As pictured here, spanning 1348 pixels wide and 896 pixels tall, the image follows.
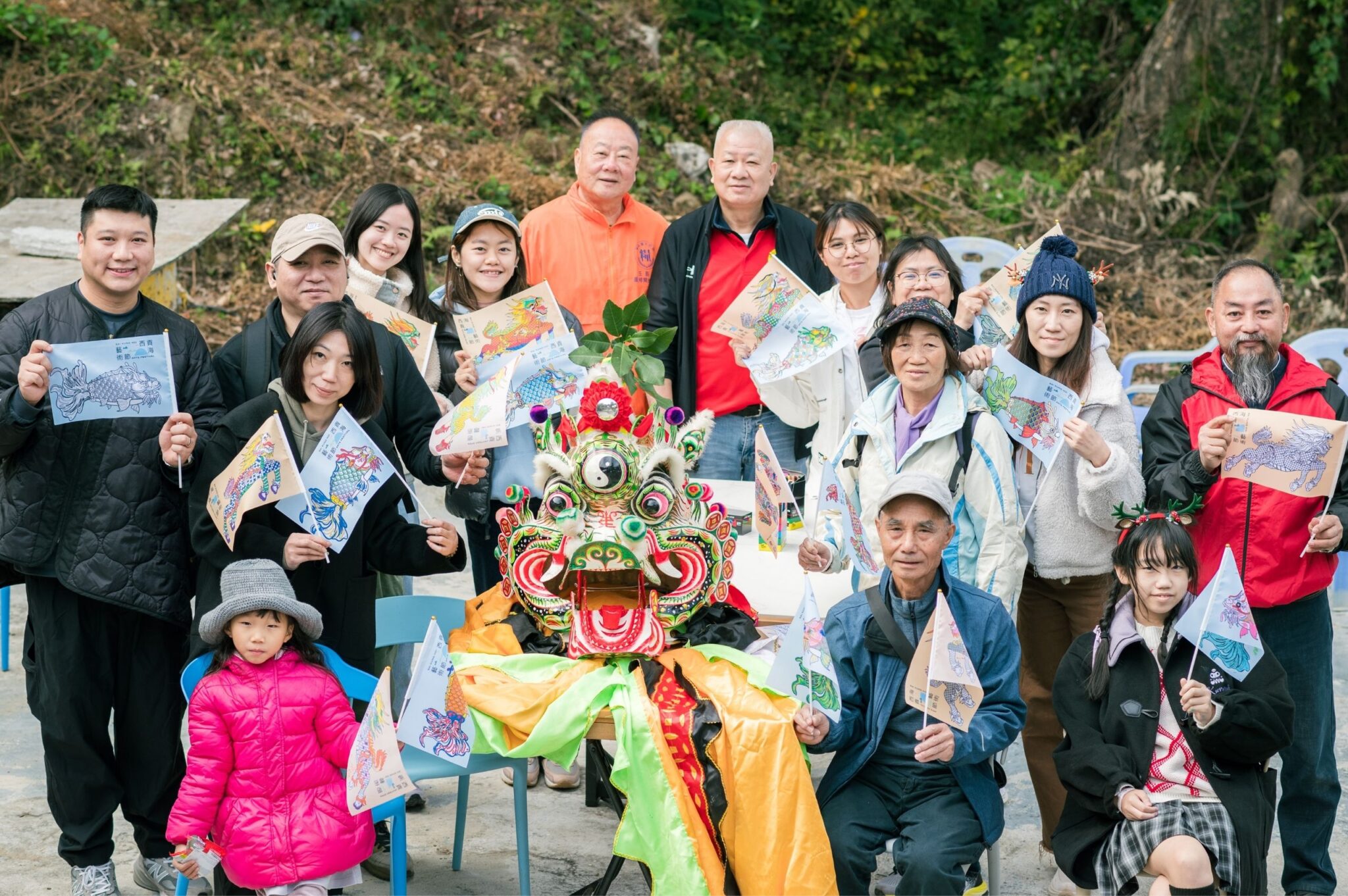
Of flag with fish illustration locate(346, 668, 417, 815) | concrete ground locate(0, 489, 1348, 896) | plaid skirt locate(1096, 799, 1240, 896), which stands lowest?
concrete ground locate(0, 489, 1348, 896)

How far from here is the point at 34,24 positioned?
10422 millimetres

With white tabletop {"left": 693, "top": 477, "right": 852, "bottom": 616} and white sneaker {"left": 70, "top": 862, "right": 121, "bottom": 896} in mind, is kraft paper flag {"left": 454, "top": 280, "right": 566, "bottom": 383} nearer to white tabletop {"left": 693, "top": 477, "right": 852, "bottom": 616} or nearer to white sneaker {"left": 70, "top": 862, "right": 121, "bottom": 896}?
white tabletop {"left": 693, "top": 477, "right": 852, "bottom": 616}

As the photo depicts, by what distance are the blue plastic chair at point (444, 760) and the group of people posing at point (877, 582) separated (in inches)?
6.3

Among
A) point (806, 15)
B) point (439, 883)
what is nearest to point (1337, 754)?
point (439, 883)

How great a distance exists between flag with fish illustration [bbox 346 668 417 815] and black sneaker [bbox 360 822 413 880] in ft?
2.61

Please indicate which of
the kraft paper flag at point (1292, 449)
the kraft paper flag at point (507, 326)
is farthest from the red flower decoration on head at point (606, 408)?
the kraft paper flag at point (1292, 449)

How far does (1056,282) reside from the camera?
4328 millimetres

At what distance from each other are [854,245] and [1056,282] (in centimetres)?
107

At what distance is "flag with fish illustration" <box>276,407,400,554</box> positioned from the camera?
4.03 metres

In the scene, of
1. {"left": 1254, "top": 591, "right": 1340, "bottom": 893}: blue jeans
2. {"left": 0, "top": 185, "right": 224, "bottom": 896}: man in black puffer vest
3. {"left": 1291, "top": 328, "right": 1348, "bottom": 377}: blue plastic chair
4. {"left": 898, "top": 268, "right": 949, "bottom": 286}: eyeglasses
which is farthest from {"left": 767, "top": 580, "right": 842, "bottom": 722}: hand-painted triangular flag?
{"left": 1291, "top": 328, "right": 1348, "bottom": 377}: blue plastic chair

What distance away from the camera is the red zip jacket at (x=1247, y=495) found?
412 centimetres

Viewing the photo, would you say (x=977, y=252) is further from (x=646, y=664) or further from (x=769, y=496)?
(x=646, y=664)

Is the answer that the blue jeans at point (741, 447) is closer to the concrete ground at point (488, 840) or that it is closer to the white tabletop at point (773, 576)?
the white tabletop at point (773, 576)

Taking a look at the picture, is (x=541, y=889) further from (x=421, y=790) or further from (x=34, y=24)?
(x=34, y=24)
